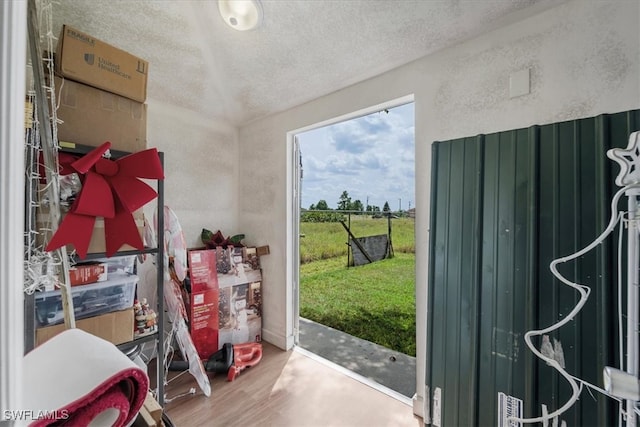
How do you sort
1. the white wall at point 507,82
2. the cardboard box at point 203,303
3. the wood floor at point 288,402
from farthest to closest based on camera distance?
1. the cardboard box at point 203,303
2. the wood floor at point 288,402
3. the white wall at point 507,82

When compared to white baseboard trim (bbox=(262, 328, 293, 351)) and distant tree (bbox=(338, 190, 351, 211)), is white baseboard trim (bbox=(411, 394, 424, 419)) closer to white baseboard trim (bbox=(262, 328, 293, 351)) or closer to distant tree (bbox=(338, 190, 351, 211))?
white baseboard trim (bbox=(262, 328, 293, 351))

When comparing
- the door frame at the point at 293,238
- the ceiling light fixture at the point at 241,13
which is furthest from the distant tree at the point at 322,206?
the ceiling light fixture at the point at 241,13

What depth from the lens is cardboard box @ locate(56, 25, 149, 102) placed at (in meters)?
1.16

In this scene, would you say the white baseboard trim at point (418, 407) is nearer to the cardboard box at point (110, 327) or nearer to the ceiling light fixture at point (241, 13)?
the cardboard box at point (110, 327)

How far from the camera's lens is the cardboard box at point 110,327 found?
4.03 feet

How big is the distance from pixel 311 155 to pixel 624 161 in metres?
2.28

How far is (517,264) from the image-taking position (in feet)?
3.92

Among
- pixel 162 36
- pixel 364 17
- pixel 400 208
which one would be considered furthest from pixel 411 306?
pixel 162 36

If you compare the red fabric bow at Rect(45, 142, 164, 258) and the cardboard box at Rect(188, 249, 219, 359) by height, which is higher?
the red fabric bow at Rect(45, 142, 164, 258)

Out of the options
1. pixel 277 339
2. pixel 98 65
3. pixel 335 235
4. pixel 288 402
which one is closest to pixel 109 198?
pixel 98 65

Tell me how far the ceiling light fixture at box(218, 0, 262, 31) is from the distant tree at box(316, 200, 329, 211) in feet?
5.45

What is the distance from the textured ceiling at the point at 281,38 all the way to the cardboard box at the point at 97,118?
81cm

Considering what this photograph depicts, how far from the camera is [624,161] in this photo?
0.78m

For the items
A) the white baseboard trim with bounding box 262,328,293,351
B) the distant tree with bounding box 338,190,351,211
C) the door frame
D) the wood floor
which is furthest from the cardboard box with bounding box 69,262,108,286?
the distant tree with bounding box 338,190,351,211
